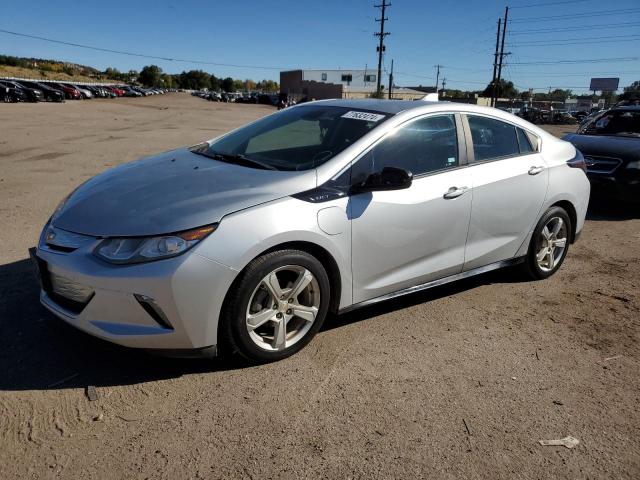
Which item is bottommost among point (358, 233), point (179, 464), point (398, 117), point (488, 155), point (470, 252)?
point (179, 464)

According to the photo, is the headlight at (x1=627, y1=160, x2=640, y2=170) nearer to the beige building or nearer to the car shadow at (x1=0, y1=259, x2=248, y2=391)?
the car shadow at (x1=0, y1=259, x2=248, y2=391)

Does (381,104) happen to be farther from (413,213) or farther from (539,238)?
(539,238)

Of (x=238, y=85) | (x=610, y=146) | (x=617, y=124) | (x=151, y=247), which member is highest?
(x=238, y=85)

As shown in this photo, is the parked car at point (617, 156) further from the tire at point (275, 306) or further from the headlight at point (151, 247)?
the headlight at point (151, 247)

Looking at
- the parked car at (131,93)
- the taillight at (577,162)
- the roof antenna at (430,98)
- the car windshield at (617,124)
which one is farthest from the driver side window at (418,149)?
the parked car at (131,93)

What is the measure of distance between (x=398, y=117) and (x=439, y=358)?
1.72m

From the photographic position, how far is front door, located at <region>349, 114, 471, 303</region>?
3.38m

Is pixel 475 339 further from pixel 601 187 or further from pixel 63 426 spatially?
pixel 601 187

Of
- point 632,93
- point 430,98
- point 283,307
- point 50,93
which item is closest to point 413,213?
point 283,307

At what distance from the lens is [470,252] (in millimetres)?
4055

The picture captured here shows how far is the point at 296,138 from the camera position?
422 centimetres

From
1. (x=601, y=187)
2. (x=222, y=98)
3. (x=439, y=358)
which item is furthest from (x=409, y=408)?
(x=222, y=98)

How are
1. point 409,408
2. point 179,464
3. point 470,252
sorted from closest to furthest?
point 179,464 < point 409,408 < point 470,252

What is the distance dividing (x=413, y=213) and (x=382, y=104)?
106cm
